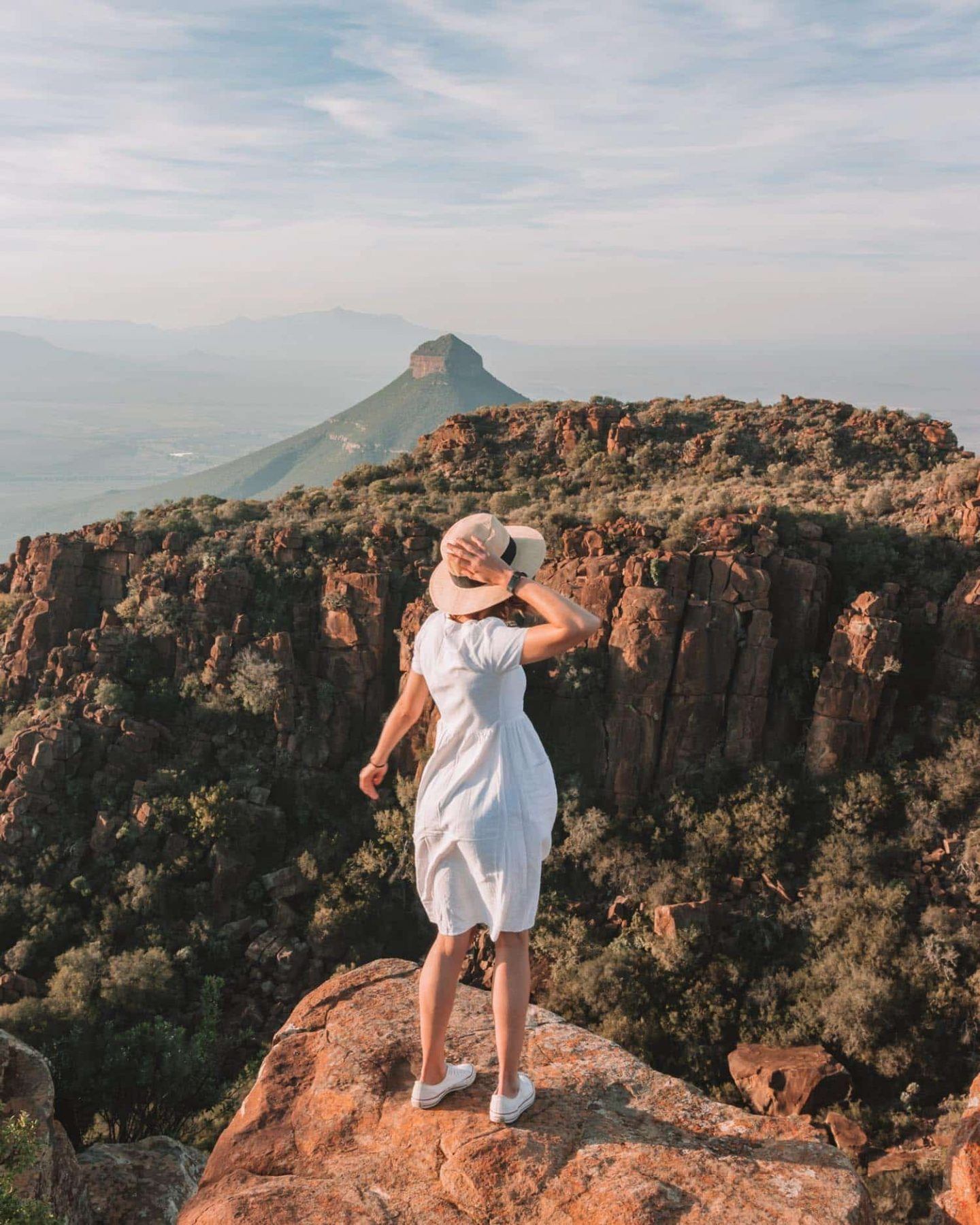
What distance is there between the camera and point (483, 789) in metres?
4.19

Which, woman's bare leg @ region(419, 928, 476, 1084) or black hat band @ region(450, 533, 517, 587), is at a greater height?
black hat band @ region(450, 533, 517, 587)

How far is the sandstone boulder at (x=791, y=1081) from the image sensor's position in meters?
12.7

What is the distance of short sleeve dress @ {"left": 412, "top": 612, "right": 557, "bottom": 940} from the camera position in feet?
13.6

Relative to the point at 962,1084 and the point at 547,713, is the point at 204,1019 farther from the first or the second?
the point at 962,1084

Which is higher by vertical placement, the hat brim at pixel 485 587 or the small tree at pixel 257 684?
the hat brim at pixel 485 587

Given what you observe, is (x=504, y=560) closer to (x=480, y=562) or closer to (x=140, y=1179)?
(x=480, y=562)

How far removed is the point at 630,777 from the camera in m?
17.2

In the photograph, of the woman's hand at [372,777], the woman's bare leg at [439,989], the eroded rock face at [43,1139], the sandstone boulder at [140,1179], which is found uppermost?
the woman's hand at [372,777]

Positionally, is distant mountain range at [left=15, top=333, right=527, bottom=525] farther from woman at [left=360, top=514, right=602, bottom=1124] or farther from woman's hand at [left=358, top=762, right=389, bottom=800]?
woman at [left=360, top=514, right=602, bottom=1124]

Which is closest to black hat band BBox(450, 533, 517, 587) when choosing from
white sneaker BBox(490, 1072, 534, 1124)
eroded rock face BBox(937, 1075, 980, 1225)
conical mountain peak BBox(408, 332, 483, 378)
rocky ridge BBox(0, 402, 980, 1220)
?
white sneaker BBox(490, 1072, 534, 1124)

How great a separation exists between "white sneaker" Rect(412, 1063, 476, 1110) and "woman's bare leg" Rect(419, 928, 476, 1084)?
0.47 ft

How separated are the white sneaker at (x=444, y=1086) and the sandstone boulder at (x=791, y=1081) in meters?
9.97

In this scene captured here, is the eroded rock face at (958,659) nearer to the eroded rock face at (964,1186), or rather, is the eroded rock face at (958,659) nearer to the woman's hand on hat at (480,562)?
the eroded rock face at (964,1186)

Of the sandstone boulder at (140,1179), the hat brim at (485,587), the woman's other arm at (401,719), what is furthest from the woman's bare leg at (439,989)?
the sandstone boulder at (140,1179)
